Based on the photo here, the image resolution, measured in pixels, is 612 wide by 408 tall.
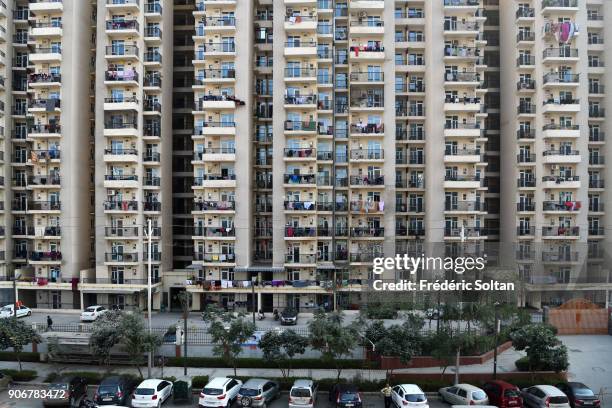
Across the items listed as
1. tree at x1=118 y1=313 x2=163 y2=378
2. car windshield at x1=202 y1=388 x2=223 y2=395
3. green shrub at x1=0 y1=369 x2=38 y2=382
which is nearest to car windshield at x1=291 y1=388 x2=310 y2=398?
car windshield at x1=202 y1=388 x2=223 y2=395

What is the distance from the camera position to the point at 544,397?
699 inches

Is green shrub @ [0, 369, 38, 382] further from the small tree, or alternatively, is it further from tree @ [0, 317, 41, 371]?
the small tree

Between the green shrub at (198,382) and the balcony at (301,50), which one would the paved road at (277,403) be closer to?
the green shrub at (198,382)

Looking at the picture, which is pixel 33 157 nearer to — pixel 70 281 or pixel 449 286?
pixel 70 281

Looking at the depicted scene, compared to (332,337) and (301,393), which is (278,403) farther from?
(332,337)

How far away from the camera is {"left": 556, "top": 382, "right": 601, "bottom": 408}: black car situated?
1789cm

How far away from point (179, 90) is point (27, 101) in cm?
1201

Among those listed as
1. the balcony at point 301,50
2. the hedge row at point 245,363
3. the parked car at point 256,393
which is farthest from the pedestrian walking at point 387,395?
the balcony at point 301,50

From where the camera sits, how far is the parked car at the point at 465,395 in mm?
17906

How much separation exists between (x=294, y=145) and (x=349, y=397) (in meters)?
21.9

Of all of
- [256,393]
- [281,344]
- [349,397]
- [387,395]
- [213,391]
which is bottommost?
[387,395]

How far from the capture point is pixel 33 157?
3638 cm

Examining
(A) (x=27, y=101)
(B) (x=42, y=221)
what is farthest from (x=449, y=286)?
(A) (x=27, y=101)

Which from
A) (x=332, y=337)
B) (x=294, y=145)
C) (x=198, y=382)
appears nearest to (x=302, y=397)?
(x=332, y=337)
